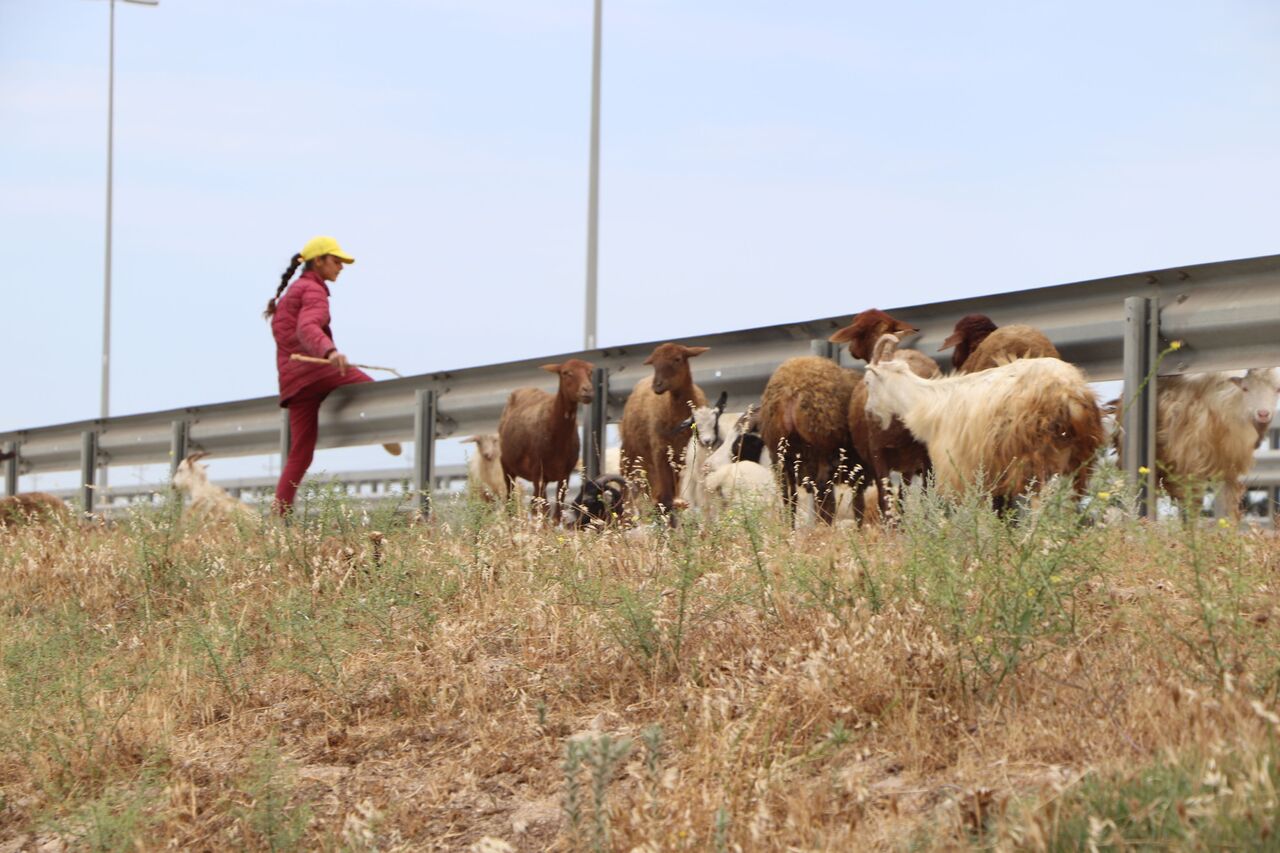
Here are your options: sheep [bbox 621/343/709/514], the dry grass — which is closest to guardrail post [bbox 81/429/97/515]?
sheep [bbox 621/343/709/514]

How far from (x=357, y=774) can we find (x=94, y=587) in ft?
12.1

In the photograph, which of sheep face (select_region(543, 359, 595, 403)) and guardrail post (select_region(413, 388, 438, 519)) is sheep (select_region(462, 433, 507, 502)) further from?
sheep face (select_region(543, 359, 595, 403))

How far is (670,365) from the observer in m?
12.1

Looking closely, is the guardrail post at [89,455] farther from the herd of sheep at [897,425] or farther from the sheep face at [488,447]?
the herd of sheep at [897,425]

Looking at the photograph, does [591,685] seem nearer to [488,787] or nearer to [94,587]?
[488,787]

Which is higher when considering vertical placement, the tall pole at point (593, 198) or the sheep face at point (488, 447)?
the tall pole at point (593, 198)

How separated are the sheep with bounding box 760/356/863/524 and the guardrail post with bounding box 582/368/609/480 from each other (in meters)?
2.10

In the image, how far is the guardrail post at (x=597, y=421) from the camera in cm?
1270

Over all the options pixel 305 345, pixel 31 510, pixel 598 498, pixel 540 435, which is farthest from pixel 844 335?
pixel 31 510

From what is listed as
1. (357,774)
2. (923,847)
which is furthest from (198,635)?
(923,847)

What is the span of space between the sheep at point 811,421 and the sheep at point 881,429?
0.12m

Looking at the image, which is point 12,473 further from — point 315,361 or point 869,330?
point 869,330

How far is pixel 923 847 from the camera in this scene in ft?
12.5

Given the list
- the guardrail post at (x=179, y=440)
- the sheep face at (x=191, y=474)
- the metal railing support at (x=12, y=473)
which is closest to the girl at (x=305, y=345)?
the sheep face at (x=191, y=474)
